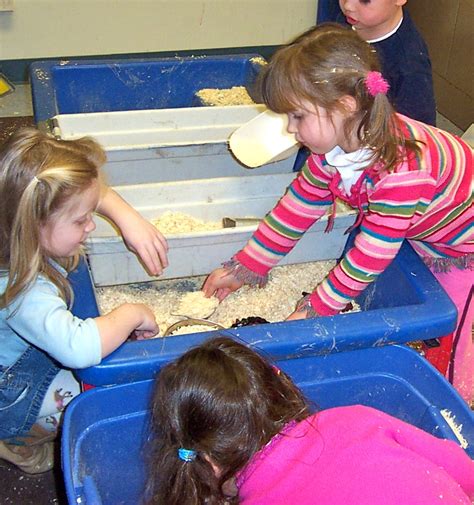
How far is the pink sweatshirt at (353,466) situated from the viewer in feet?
2.26

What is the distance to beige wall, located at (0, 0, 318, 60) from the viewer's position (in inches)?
102

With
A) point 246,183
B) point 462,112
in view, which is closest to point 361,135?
point 246,183

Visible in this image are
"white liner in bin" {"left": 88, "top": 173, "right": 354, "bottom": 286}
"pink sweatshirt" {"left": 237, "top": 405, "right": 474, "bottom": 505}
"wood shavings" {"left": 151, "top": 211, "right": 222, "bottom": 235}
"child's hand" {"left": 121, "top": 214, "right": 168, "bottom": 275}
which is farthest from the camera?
"wood shavings" {"left": 151, "top": 211, "right": 222, "bottom": 235}

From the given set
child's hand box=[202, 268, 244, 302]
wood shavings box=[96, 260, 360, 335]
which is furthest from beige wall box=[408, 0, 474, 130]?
child's hand box=[202, 268, 244, 302]

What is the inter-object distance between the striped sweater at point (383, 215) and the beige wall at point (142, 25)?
5.74 feet

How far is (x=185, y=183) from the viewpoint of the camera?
4.54ft

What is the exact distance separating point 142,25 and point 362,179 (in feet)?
6.35

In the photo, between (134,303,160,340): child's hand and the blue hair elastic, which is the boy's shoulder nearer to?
(134,303,160,340): child's hand

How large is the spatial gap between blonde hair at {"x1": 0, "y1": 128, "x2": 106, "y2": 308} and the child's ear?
0.39 meters

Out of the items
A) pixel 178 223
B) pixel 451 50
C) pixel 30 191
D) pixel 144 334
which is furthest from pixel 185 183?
pixel 451 50

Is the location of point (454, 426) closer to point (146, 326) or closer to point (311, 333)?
point (311, 333)

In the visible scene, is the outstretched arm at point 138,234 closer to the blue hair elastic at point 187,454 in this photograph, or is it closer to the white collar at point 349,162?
the white collar at point 349,162

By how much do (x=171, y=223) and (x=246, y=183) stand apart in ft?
0.62

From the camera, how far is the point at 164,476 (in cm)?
75
